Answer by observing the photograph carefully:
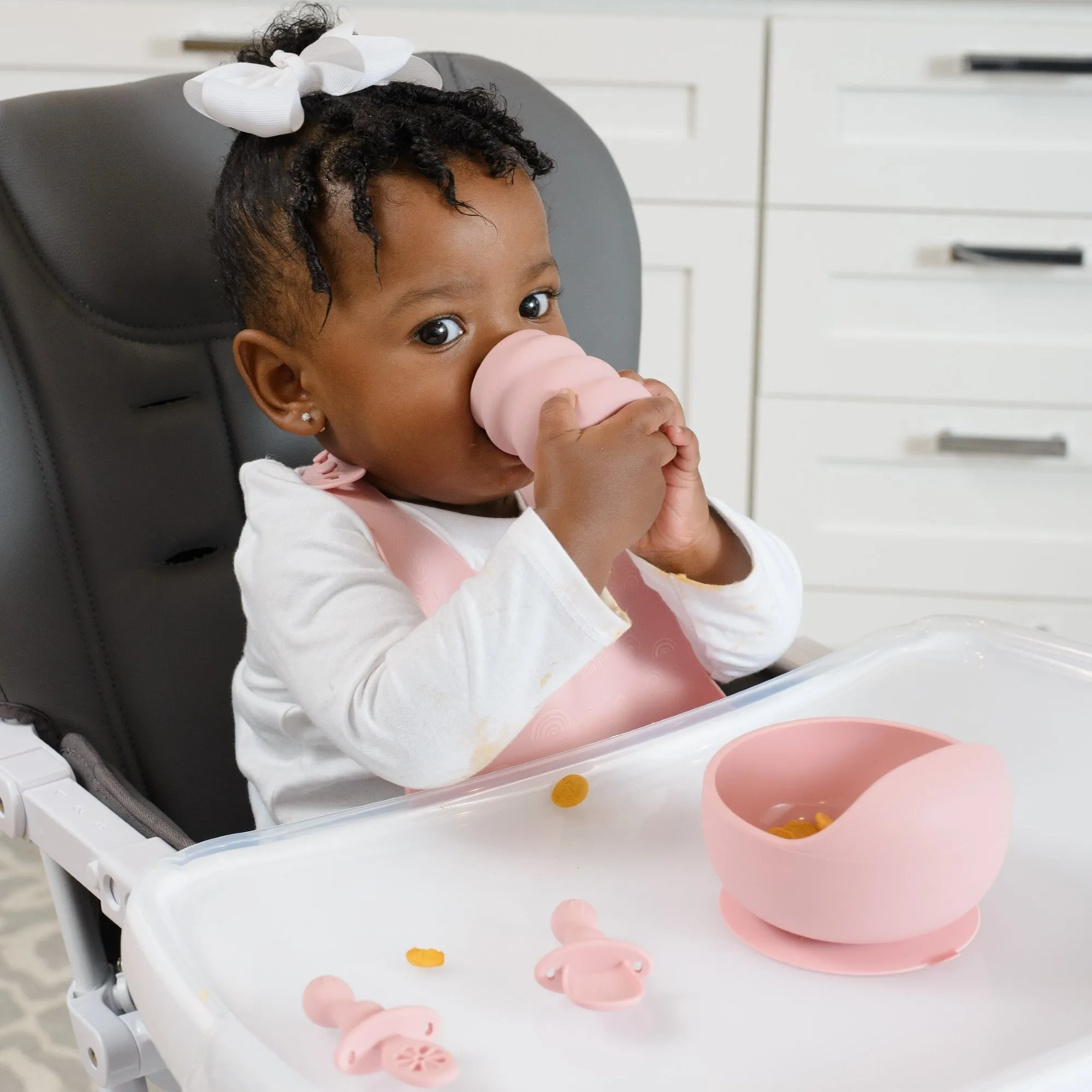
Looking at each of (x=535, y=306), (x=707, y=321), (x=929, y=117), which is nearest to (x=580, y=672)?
(x=535, y=306)

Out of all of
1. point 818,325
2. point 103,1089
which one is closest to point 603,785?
point 103,1089

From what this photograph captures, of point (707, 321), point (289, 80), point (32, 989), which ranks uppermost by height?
point (289, 80)

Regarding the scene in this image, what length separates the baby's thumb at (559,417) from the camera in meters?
0.61

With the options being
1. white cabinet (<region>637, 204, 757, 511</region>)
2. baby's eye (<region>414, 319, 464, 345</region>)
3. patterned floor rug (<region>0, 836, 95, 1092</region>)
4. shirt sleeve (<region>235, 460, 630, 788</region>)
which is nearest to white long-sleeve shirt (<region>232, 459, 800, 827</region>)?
shirt sleeve (<region>235, 460, 630, 788</region>)

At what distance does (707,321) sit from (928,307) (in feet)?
0.88

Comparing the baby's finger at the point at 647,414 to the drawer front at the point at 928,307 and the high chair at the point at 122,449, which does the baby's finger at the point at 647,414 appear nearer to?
the high chair at the point at 122,449

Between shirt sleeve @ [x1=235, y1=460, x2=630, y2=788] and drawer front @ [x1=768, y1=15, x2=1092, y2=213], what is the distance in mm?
1056

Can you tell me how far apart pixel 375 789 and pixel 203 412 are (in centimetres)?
27

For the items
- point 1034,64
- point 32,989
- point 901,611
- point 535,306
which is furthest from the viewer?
point 901,611

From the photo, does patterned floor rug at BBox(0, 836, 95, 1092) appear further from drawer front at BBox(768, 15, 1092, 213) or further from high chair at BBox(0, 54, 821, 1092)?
drawer front at BBox(768, 15, 1092, 213)

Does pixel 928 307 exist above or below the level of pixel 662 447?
below

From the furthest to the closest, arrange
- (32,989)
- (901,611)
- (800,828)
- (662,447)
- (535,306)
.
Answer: (901,611), (32,989), (535,306), (662,447), (800,828)

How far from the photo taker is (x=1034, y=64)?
4.83 feet

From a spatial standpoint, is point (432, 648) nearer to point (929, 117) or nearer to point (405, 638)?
point (405, 638)
